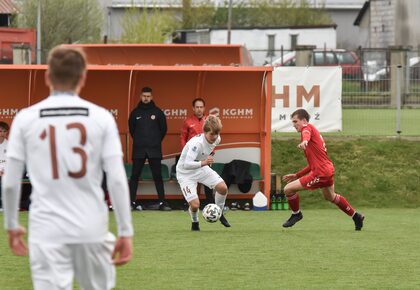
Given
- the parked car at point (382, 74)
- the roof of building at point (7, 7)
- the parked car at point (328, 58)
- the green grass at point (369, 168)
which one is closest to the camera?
→ the green grass at point (369, 168)

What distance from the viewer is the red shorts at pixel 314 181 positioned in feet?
49.8

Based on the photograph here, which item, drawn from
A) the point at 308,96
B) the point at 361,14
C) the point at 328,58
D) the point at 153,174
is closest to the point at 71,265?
the point at 153,174

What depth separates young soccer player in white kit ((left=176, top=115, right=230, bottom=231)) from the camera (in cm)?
1450

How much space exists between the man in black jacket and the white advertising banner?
190 inches

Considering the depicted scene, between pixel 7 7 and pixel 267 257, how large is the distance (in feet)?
129

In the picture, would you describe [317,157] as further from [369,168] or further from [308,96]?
[308,96]

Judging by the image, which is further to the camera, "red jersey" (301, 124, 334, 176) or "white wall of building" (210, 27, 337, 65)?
"white wall of building" (210, 27, 337, 65)

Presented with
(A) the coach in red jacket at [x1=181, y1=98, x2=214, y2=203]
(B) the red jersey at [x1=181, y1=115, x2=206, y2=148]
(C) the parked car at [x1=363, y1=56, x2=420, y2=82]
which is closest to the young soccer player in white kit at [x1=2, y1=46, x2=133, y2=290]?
(A) the coach in red jacket at [x1=181, y1=98, x2=214, y2=203]

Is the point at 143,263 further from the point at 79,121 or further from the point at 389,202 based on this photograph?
the point at 389,202

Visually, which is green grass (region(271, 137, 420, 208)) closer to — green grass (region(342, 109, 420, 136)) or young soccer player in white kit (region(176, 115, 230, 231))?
green grass (region(342, 109, 420, 136))

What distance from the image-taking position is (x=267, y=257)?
12.0 m

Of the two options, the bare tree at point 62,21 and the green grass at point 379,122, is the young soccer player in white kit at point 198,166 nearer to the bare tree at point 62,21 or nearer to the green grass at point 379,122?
the green grass at point 379,122

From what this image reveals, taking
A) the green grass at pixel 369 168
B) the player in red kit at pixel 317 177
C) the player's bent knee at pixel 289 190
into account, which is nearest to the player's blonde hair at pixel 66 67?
the player in red kit at pixel 317 177

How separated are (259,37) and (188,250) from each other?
4047cm
